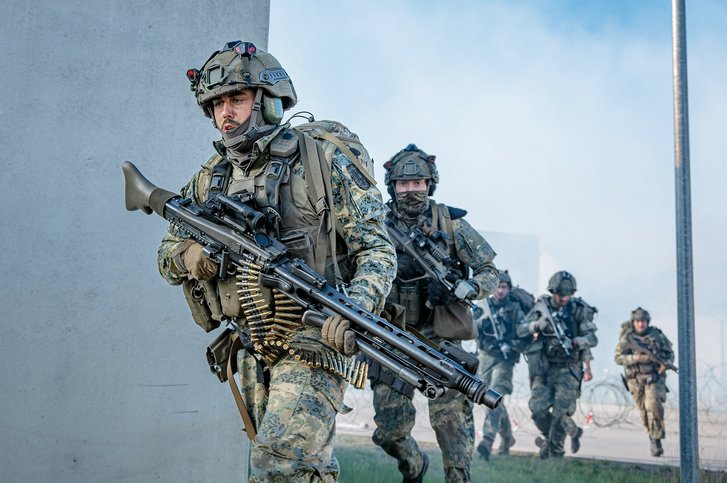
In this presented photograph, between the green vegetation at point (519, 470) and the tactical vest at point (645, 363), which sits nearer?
the green vegetation at point (519, 470)

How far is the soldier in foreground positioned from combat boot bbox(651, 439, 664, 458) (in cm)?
17

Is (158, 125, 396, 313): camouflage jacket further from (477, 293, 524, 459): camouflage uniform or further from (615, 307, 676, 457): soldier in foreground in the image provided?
(615, 307, 676, 457): soldier in foreground

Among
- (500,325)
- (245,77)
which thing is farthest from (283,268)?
(500,325)

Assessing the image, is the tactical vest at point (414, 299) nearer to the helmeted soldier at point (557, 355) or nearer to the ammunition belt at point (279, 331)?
the ammunition belt at point (279, 331)

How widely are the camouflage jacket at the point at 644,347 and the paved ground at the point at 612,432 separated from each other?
100 cm

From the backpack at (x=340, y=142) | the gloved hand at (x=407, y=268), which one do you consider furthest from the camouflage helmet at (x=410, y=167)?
the backpack at (x=340, y=142)

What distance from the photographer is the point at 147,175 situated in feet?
16.7

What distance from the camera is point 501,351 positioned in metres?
11.1

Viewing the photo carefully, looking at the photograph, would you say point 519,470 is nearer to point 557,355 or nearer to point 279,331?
point 557,355

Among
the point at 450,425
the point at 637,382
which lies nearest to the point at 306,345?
the point at 450,425

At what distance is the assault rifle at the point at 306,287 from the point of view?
10.1 feet

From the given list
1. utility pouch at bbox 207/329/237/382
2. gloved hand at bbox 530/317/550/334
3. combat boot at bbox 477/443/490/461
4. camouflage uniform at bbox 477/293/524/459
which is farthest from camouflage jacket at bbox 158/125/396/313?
camouflage uniform at bbox 477/293/524/459

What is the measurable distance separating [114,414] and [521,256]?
17.5 meters

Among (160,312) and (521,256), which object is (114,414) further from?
(521,256)
